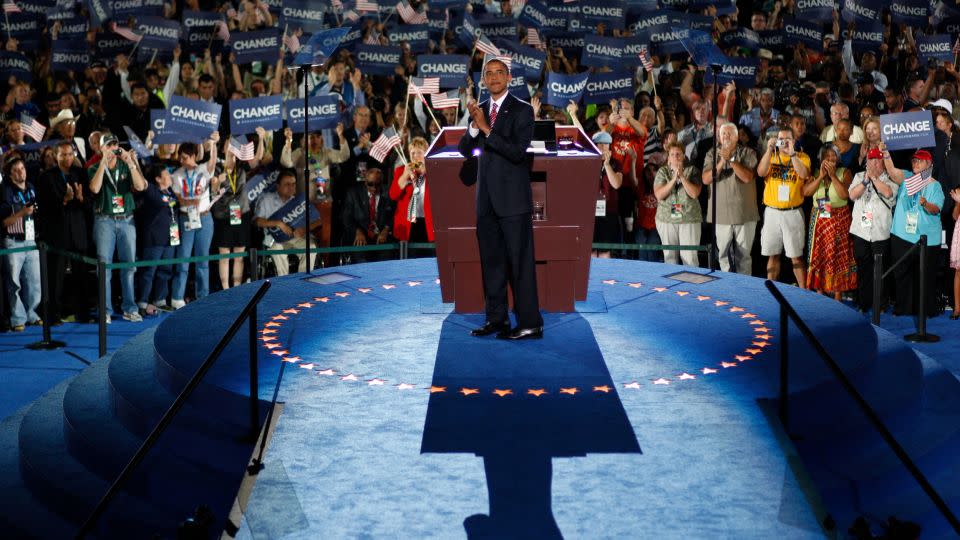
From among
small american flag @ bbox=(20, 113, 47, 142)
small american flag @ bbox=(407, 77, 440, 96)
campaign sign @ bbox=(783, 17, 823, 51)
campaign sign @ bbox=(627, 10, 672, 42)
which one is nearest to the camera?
small american flag @ bbox=(20, 113, 47, 142)

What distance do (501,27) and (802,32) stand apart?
13.0 ft

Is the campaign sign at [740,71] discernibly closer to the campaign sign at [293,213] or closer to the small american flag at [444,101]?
the small american flag at [444,101]

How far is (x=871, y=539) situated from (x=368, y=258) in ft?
29.7

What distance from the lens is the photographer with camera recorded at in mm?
11656

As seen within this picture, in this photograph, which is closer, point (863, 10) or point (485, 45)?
point (485, 45)

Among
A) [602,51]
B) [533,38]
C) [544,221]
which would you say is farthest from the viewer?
[533,38]

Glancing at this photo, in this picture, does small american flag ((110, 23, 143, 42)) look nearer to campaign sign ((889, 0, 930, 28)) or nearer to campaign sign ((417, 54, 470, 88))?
campaign sign ((417, 54, 470, 88))

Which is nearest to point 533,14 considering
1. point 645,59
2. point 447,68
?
point 645,59

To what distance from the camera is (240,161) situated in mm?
13141

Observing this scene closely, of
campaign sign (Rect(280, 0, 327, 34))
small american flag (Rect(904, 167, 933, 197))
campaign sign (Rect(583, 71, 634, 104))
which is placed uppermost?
campaign sign (Rect(280, 0, 327, 34))

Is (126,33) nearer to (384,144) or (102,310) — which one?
(384,144)

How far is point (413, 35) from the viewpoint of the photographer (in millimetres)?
15805

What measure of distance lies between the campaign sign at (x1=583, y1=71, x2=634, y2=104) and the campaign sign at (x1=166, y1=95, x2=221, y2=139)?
13.4ft

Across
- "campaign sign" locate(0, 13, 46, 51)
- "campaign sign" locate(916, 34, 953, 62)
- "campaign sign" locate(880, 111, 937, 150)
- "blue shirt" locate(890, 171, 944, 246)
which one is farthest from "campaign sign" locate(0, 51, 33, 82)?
"campaign sign" locate(916, 34, 953, 62)
